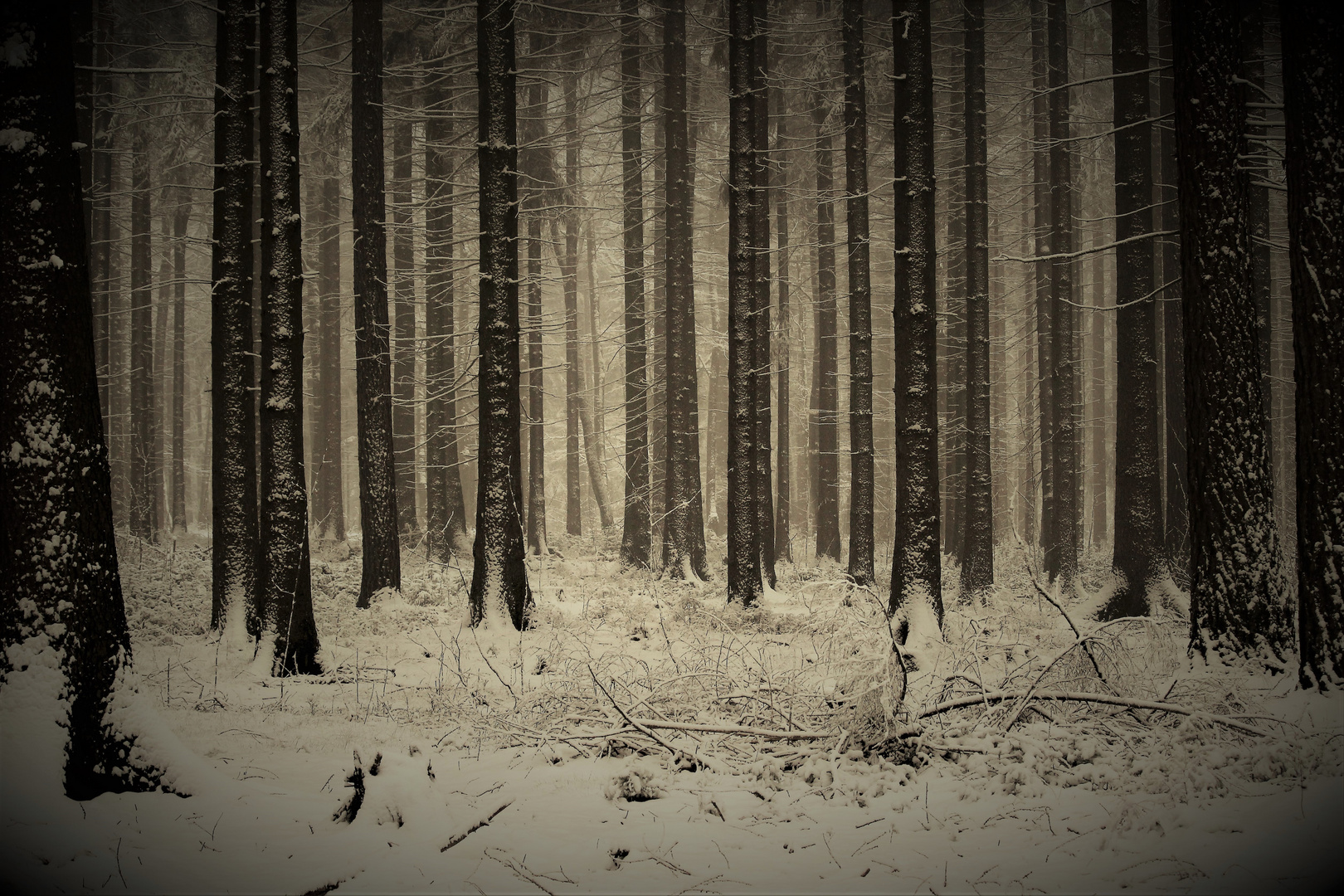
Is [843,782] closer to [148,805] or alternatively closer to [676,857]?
[676,857]

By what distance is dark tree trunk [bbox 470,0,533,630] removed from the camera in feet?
30.1

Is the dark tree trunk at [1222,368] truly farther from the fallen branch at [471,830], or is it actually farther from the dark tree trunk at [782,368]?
the dark tree trunk at [782,368]

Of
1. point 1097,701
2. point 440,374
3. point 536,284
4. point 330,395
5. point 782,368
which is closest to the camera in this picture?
point 1097,701

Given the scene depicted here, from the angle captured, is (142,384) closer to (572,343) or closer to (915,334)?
(572,343)

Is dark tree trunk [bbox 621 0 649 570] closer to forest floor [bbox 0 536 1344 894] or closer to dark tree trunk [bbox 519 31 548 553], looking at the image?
dark tree trunk [bbox 519 31 548 553]

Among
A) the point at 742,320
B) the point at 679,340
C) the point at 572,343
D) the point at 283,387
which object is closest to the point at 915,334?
the point at 742,320

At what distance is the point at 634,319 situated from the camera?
649 inches

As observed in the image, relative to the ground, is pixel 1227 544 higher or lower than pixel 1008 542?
higher

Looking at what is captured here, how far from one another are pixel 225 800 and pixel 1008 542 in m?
21.4

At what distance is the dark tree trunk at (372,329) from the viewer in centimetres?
1080

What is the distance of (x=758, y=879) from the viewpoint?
12.4 ft

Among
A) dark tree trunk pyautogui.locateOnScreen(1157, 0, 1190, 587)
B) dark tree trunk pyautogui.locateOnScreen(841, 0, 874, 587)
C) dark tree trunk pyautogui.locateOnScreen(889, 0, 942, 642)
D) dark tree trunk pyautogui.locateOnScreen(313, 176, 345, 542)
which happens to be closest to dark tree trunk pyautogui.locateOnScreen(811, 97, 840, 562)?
dark tree trunk pyautogui.locateOnScreen(841, 0, 874, 587)

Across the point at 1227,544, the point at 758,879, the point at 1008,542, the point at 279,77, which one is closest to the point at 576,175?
the point at 279,77

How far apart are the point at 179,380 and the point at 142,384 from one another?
4.69 metres
